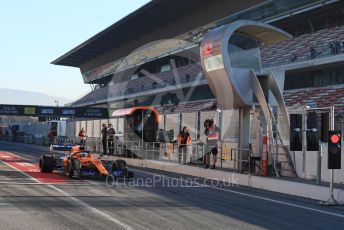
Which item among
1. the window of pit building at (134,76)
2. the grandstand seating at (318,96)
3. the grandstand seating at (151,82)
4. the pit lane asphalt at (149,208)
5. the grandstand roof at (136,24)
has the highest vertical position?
the grandstand roof at (136,24)

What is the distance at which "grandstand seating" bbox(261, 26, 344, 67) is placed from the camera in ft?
102

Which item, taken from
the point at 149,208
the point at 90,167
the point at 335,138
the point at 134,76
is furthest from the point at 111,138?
the point at 134,76

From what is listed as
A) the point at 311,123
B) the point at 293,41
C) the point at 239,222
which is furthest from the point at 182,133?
the point at 293,41

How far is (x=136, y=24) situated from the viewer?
54.4 meters

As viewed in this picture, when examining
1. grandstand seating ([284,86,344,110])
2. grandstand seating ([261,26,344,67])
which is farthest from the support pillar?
grandstand seating ([261,26,344,67])

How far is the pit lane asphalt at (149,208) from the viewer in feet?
26.9

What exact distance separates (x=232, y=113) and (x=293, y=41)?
17739 mm

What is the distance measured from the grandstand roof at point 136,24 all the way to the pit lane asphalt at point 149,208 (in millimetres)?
28769

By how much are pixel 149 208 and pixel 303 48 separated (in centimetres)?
2636

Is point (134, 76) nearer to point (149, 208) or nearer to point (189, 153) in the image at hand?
point (189, 153)

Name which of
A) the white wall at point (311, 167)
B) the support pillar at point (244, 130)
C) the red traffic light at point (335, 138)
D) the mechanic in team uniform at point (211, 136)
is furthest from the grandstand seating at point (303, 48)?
the red traffic light at point (335, 138)

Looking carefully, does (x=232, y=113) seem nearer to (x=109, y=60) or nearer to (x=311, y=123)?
(x=311, y=123)

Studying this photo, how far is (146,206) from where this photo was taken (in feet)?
33.2

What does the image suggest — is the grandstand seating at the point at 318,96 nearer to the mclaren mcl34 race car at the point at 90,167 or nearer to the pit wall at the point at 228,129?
the pit wall at the point at 228,129
